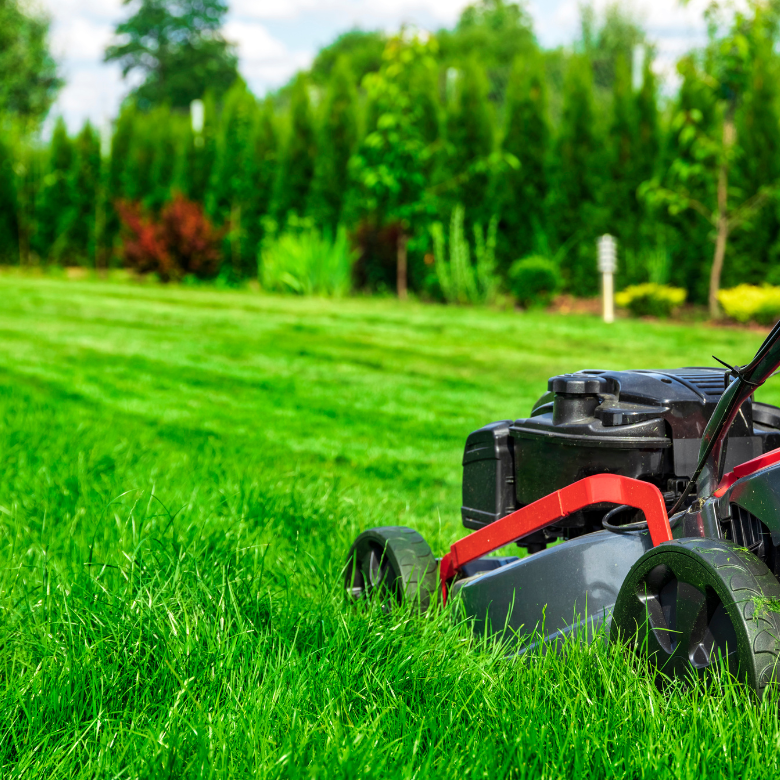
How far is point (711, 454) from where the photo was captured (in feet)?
5.93

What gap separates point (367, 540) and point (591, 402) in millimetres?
808

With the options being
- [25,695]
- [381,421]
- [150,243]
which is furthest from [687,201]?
[25,695]

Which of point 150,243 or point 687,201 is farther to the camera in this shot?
point 150,243

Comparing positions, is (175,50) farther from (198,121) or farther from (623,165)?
(623,165)

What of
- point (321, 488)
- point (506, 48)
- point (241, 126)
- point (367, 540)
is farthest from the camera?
point (506, 48)

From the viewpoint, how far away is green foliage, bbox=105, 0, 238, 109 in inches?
1800

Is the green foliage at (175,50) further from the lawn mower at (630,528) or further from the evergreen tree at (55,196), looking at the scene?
the lawn mower at (630,528)

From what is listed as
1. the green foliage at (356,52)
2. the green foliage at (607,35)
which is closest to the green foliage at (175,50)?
the green foliage at (356,52)

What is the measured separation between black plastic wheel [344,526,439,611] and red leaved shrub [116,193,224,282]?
12682mm

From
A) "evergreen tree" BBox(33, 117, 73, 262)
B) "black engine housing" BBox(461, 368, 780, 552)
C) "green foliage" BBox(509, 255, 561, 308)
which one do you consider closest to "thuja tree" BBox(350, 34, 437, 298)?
"green foliage" BBox(509, 255, 561, 308)

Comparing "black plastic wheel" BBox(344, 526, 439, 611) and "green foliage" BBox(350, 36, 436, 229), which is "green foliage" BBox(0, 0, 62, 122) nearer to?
"green foliage" BBox(350, 36, 436, 229)

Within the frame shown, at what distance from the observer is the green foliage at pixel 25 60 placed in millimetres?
33125

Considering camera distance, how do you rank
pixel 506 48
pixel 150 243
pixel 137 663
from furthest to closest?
pixel 506 48
pixel 150 243
pixel 137 663

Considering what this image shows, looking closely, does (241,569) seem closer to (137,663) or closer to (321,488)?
(137,663)
